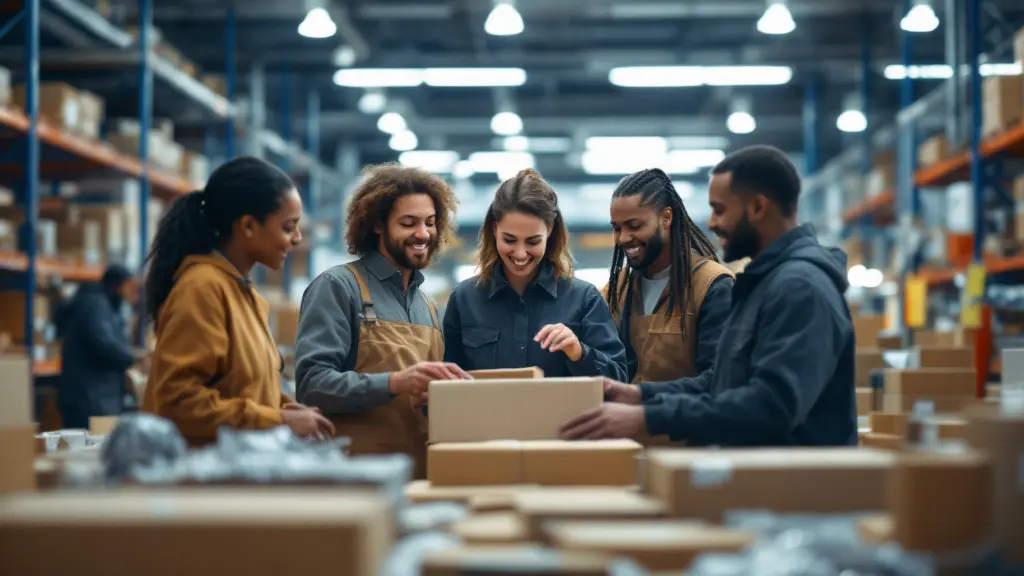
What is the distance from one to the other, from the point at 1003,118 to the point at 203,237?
6.58 meters

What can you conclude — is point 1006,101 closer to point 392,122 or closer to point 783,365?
point 783,365

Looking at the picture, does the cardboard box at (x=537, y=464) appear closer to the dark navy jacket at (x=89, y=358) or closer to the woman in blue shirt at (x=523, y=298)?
the woman in blue shirt at (x=523, y=298)

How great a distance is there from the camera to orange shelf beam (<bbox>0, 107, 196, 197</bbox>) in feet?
22.7

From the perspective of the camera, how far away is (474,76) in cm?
1402

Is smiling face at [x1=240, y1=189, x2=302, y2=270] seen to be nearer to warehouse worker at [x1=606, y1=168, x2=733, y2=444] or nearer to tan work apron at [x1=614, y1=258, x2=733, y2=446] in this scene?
warehouse worker at [x1=606, y1=168, x2=733, y2=444]

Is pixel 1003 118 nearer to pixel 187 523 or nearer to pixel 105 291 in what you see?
pixel 105 291

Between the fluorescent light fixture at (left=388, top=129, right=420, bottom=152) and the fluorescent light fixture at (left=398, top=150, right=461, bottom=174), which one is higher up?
the fluorescent light fixture at (left=388, top=129, right=420, bottom=152)

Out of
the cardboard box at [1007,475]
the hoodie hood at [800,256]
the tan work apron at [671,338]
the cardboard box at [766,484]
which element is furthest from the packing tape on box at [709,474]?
the tan work apron at [671,338]

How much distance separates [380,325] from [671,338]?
3.02 feet

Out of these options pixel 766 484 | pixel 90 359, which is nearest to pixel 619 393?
pixel 766 484

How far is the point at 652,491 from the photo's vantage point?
2.18 m

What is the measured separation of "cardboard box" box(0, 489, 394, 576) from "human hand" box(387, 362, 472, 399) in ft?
4.44

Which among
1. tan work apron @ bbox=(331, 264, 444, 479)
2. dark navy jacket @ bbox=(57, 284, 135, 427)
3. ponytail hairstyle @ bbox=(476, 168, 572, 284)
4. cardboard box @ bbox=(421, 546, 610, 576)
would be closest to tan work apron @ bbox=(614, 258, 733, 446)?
ponytail hairstyle @ bbox=(476, 168, 572, 284)

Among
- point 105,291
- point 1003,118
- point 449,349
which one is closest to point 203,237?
point 449,349
